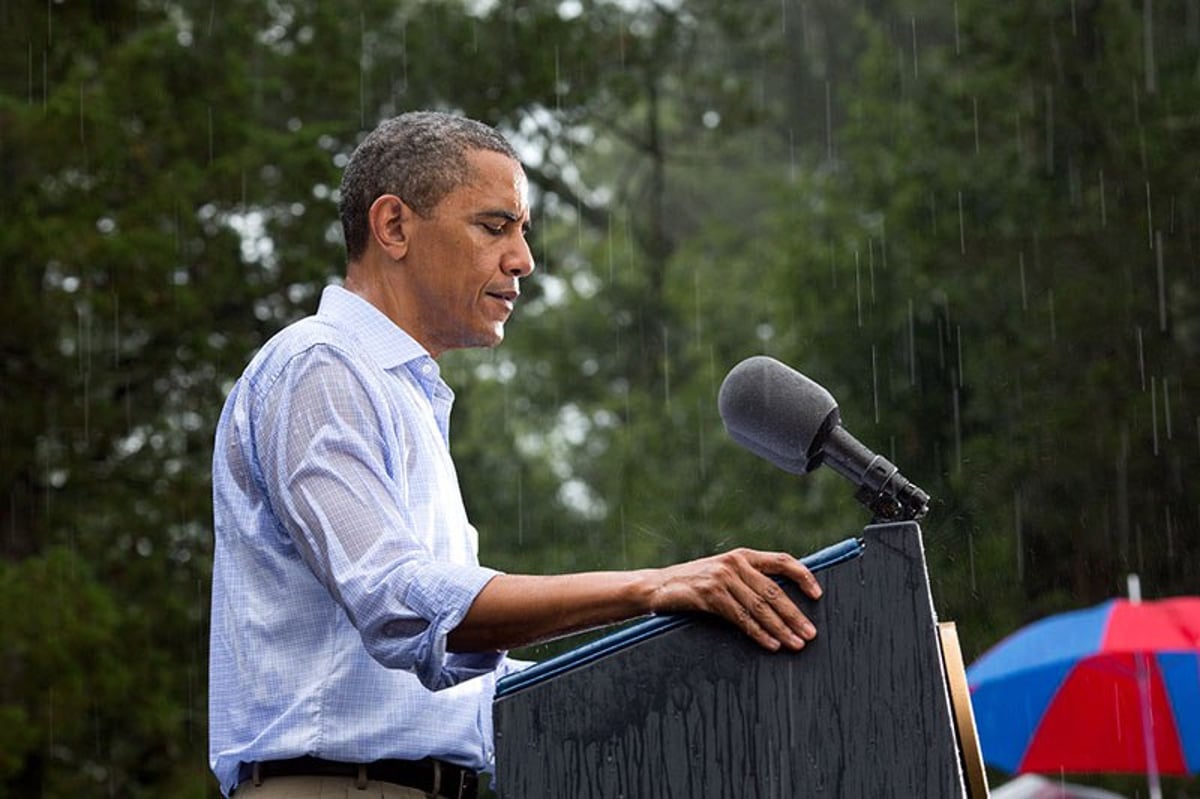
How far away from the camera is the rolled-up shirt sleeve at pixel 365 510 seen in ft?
6.20

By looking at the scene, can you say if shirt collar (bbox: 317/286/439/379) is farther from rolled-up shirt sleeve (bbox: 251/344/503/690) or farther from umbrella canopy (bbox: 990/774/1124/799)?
umbrella canopy (bbox: 990/774/1124/799)

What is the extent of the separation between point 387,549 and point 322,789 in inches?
12.7

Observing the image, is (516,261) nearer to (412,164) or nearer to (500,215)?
(500,215)

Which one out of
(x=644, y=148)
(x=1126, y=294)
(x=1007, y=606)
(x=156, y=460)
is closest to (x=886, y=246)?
(x=1126, y=294)

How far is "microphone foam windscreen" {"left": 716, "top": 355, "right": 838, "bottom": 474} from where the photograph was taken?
6.09 ft

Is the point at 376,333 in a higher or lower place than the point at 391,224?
lower

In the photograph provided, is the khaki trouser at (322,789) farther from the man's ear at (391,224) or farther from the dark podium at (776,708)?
the man's ear at (391,224)

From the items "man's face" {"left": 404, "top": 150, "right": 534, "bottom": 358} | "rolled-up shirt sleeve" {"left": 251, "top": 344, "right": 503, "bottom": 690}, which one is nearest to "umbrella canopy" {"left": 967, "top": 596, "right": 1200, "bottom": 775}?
"man's face" {"left": 404, "top": 150, "right": 534, "bottom": 358}

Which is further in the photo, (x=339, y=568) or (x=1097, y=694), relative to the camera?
(x=1097, y=694)

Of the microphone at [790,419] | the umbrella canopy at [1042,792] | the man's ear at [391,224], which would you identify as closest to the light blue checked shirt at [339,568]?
the man's ear at [391,224]

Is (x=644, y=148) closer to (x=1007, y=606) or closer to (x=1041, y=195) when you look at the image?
(x=1041, y=195)

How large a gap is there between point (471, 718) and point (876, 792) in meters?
0.64

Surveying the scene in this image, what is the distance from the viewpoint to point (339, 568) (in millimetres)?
1929

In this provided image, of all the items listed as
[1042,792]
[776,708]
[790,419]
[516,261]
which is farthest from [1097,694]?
[776,708]
